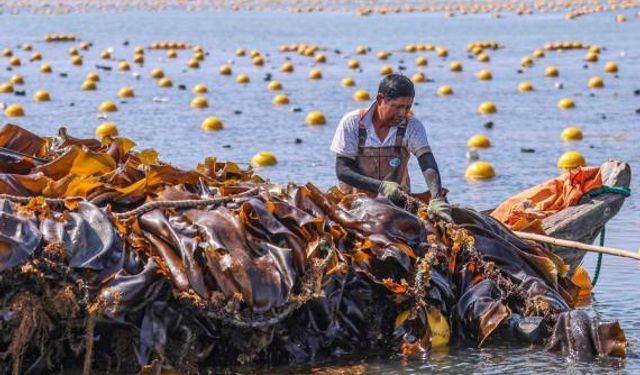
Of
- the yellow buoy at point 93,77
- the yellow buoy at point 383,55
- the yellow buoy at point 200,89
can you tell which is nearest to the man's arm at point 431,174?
the yellow buoy at point 200,89

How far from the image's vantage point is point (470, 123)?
2723cm

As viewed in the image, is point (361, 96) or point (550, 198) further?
point (361, 96)

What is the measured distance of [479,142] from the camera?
2377 cm

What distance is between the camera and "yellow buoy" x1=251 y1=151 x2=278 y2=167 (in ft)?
70.4

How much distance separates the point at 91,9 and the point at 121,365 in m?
69.1

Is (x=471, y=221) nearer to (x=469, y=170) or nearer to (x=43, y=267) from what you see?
(x=43, y=267)

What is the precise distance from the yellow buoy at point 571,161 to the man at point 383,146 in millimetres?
10320

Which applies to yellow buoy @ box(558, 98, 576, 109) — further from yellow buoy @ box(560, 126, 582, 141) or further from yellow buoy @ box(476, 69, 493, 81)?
yellow buoy @ box(476, 69, 493, 81)

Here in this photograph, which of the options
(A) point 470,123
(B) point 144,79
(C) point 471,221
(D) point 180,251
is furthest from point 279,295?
(B) point 144,79

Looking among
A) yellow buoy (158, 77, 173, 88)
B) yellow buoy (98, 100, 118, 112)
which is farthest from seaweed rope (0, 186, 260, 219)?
yellow buoy (158, 77, 173, 88)

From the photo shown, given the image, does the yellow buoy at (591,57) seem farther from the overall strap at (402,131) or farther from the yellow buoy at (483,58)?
the overall strap at (402,131)

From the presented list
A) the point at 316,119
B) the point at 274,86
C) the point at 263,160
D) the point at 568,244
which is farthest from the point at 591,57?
the point at 568,244

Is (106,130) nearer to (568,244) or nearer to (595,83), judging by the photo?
(595,83)

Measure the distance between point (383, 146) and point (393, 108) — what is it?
452 mm
